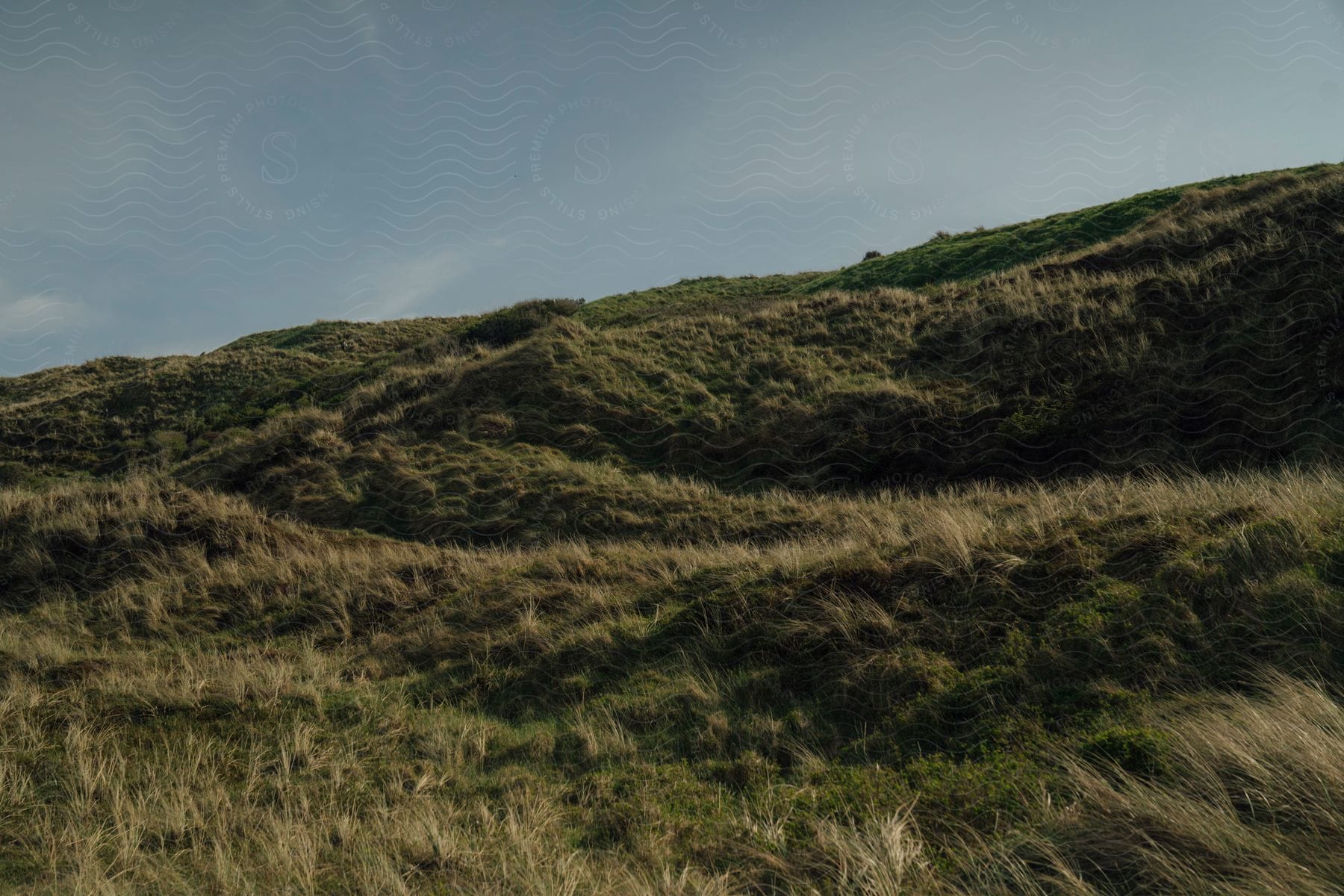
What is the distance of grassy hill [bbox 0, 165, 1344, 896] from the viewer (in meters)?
3.82

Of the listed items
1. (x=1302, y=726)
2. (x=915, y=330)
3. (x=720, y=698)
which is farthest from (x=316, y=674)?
(x=915, y=330)

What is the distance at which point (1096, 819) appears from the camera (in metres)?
3.49

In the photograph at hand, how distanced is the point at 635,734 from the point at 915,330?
16532 millimetres

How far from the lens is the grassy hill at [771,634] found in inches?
150

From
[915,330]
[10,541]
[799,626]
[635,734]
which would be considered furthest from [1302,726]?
[915,330]

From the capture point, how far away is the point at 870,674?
5.57 meters

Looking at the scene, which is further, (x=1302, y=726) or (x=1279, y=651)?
(x=1279, y=651)

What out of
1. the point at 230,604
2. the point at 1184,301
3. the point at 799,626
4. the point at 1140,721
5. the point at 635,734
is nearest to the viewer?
the point at 1140,721

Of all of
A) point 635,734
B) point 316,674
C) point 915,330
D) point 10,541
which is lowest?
point 635,734

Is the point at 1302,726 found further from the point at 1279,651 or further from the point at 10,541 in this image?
the point at 10,541

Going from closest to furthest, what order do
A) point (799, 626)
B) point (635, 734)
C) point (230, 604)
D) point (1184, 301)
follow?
point (635, 734) → point (799, 626) → point (230, 604) → point (1184, 301)

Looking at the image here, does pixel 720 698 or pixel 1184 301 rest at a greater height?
pixel 1184 301

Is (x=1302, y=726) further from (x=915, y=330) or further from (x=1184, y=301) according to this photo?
(x=915, y=330)

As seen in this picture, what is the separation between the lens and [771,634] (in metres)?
6.53
